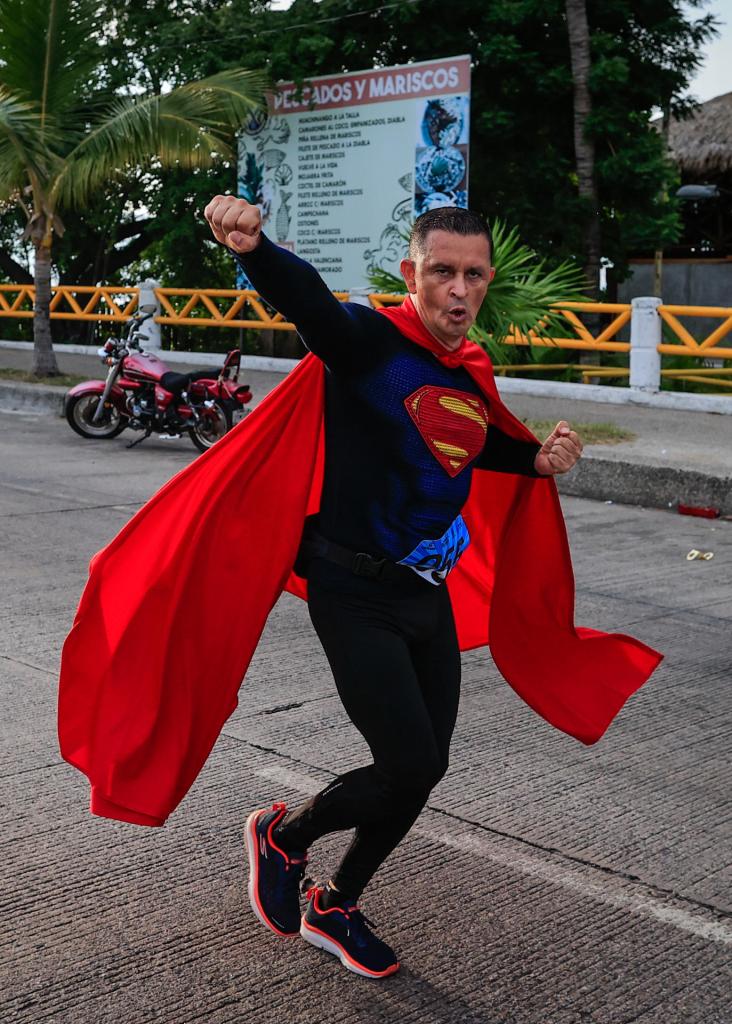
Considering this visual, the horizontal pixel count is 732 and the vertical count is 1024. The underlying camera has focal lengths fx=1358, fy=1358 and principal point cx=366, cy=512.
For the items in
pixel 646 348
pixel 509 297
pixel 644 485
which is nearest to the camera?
pixel 644 485

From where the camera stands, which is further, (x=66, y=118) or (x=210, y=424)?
(x=66, y=118)

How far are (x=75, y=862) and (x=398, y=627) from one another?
131 cm

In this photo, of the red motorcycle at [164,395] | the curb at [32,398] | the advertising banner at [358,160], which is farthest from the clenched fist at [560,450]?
the advertising banner at [358,160]

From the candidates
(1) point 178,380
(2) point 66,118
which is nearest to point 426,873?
(1) point 178,380

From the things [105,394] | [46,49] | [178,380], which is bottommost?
[105,394]

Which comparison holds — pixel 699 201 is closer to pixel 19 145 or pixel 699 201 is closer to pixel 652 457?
pixel 19 145

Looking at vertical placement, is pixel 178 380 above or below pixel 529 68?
below

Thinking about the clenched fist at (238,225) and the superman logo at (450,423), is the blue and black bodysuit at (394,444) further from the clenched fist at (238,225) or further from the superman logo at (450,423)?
the clenched fist at (238,225)

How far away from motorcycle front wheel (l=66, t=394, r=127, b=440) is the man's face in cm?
1076

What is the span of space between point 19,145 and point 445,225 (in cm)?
1478

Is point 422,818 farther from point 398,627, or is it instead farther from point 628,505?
point 628,505

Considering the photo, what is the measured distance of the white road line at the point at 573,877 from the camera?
11.6 ft

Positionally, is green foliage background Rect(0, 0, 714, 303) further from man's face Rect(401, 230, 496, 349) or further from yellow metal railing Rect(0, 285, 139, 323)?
man's face Rect(401, 230, 496, 349)

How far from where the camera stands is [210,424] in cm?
1280
